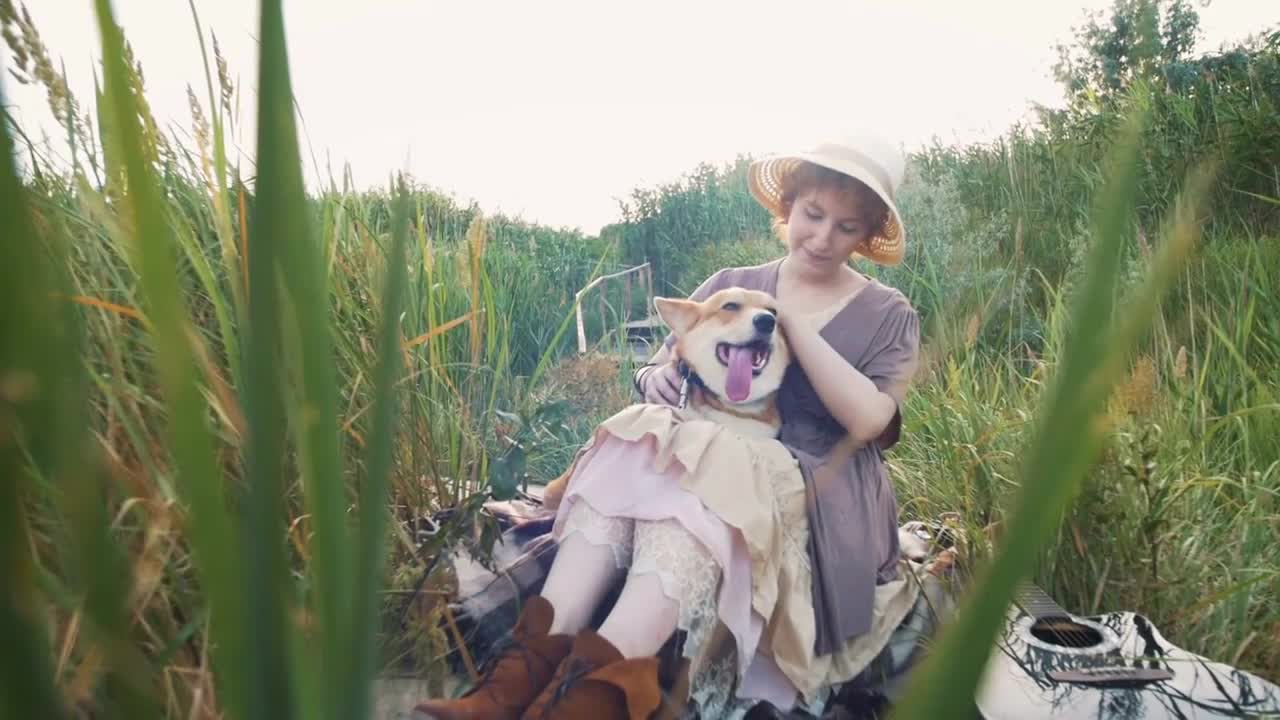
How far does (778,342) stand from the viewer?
1.78m

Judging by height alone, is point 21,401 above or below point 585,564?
above

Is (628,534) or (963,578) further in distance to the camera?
(963,578)

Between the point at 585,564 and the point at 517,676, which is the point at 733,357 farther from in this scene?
the point at 517,676

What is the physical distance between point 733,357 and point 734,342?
0.10 feet

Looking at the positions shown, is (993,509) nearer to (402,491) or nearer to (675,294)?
(402,491)

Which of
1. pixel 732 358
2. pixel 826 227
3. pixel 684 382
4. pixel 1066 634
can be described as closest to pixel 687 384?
pixel 684 382

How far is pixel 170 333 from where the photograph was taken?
0.13 meters

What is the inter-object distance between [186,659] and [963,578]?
5.30ft

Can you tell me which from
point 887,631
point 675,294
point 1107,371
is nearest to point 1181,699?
point 887,631

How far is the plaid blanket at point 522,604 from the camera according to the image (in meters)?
1.69

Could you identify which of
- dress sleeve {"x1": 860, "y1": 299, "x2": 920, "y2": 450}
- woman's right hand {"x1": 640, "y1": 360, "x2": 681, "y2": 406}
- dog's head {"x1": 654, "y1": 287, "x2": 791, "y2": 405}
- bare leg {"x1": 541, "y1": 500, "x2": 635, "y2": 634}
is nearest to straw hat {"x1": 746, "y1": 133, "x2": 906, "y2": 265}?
dress sleeve {"x1": 860, "y1": 299, "x2": 920, "y2": 450}

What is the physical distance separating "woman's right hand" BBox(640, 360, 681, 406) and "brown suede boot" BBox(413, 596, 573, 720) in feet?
1.85

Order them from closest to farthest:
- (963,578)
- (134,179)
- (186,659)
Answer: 1. (134,179)
2. (186,659)
3. (963,578)

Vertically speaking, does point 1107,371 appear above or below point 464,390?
above
